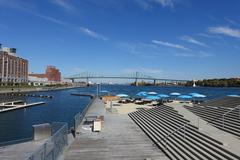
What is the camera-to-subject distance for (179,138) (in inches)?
941

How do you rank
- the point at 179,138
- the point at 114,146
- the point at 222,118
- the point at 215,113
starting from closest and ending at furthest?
1. the point at 179,138
2. the point at 114,146
3. the point at 222,118
4. the point at 215,113

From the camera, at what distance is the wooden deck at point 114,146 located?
21953mm

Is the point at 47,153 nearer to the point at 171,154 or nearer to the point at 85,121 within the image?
the point at 171,154

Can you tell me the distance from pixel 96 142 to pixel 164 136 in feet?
16.8

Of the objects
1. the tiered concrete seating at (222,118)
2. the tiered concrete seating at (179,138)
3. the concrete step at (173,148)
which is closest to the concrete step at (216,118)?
the tiered concrete seating at (222,118)

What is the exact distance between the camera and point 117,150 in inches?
933

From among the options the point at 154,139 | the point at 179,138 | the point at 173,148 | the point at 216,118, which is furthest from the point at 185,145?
the point at 216,118

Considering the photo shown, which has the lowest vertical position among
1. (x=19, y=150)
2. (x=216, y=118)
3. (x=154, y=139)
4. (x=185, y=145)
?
(x=19, y=150)

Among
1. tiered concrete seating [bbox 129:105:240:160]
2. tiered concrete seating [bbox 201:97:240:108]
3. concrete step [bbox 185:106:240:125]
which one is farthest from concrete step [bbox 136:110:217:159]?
tiered concrete seating [bbox 201:97:240:108]

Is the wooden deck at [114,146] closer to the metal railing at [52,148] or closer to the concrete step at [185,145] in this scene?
the metal railing at [52,148]

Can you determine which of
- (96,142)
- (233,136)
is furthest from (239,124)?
(96,142)

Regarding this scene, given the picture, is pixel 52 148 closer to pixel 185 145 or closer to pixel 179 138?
pixel 185 145

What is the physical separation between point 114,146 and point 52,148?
6581 millimetres

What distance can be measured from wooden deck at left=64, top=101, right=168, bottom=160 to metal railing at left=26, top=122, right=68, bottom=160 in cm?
64
